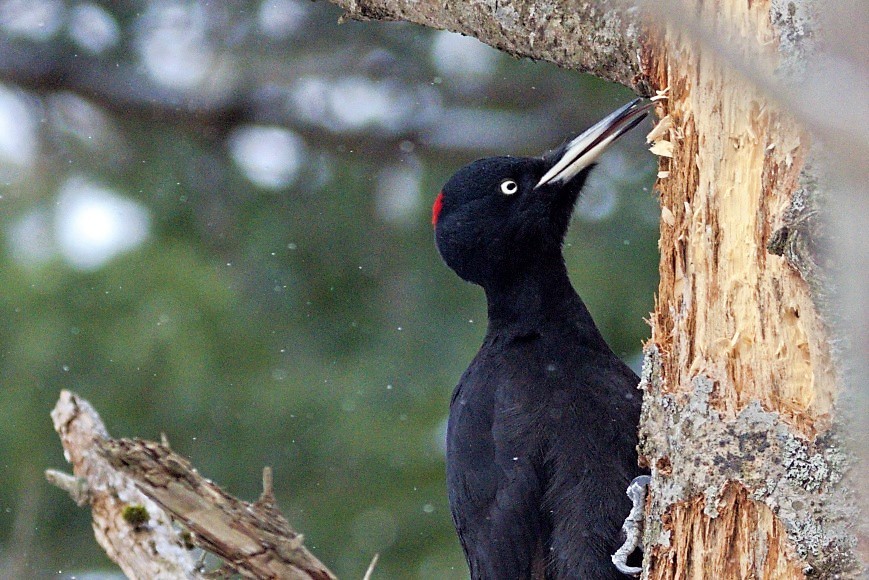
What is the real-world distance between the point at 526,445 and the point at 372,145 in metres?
2.94

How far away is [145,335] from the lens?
194 inches

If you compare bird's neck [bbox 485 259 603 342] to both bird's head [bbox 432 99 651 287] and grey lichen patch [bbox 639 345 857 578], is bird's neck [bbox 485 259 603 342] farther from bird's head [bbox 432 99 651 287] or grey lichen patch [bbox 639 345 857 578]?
grey lichen patch [bbox 639 345 857 578]

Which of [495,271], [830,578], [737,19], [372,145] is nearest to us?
[830,578]

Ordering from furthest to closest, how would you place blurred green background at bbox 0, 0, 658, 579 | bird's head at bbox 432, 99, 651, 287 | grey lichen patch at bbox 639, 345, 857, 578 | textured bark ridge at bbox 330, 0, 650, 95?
blurred green background at bbox 0, 0, 658, 579 → bird's head at bbox 432, 99, 651, 287 → textured bark ridge at bbox 330, 0, 650, 95 → grey lichen patch at bbox 639, 345, 857, 578

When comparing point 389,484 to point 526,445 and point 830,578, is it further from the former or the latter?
point 830,578

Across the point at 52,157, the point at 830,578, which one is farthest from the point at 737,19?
the point at 52,157

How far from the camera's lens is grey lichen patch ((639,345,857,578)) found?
5.46ft

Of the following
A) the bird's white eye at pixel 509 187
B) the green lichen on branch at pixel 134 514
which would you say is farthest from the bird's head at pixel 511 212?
the green lichen on branch at pixel 134 514

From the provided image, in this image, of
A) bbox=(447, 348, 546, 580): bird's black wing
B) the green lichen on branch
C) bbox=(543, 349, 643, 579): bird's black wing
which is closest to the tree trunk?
bbox=(543, 349, 643, 579): bird's black wing

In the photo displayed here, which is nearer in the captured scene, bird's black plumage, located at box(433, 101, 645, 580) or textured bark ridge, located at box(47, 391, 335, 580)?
bird's black plumage, located at box(433, 101, 645, 580)

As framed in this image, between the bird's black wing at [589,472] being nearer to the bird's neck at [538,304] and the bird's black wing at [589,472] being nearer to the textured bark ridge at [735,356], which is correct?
the bird's neck at [538,304]

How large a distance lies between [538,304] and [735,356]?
1.09 metres

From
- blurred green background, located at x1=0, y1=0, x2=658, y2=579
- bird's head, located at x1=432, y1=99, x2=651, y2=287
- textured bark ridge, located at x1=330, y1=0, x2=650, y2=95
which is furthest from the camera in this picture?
blurred green background, located at x1=0, y1=0, x2=658, y2=579

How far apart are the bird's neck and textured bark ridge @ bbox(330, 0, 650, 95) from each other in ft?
2.27
